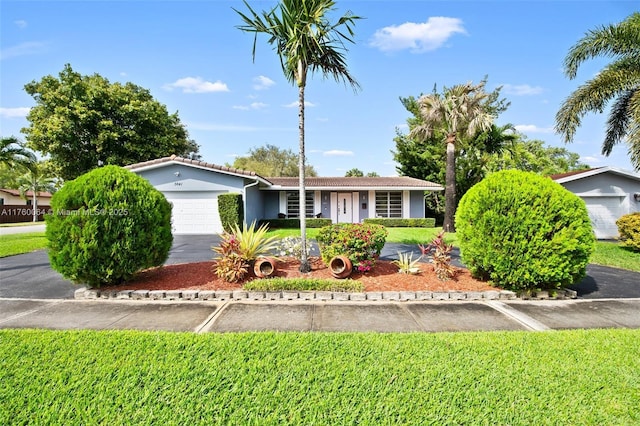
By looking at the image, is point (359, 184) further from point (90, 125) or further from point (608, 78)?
point (90, 125)

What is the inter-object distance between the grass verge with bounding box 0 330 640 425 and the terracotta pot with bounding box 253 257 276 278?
2.26 meters

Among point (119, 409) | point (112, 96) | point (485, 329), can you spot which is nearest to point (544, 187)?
point (485, 329)

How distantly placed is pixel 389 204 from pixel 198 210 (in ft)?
41.6

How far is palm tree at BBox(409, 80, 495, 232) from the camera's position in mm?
15367

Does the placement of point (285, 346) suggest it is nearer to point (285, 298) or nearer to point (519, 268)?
point (285, 298)

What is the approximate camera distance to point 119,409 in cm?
247

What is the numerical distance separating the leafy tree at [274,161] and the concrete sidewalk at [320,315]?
1602 inches

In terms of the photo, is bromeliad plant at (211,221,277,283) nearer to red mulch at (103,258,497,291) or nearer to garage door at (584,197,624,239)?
red mulch at (103,258,497,291)

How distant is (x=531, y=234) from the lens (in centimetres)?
507

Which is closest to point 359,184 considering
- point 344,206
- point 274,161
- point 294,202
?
point 344,206

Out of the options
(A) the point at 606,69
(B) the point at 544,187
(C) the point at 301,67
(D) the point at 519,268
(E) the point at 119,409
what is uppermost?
(A) the point at 606,69

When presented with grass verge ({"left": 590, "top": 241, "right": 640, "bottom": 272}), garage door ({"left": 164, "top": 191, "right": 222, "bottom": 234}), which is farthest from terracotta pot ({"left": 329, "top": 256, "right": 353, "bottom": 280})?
garage door ({"left": 164, "top": 191, "right": 222, "bottom": 234})

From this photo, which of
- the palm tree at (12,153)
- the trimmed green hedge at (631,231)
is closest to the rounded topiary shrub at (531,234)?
the trimmed green hedge at (631,231)

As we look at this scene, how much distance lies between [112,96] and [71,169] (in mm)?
6770
